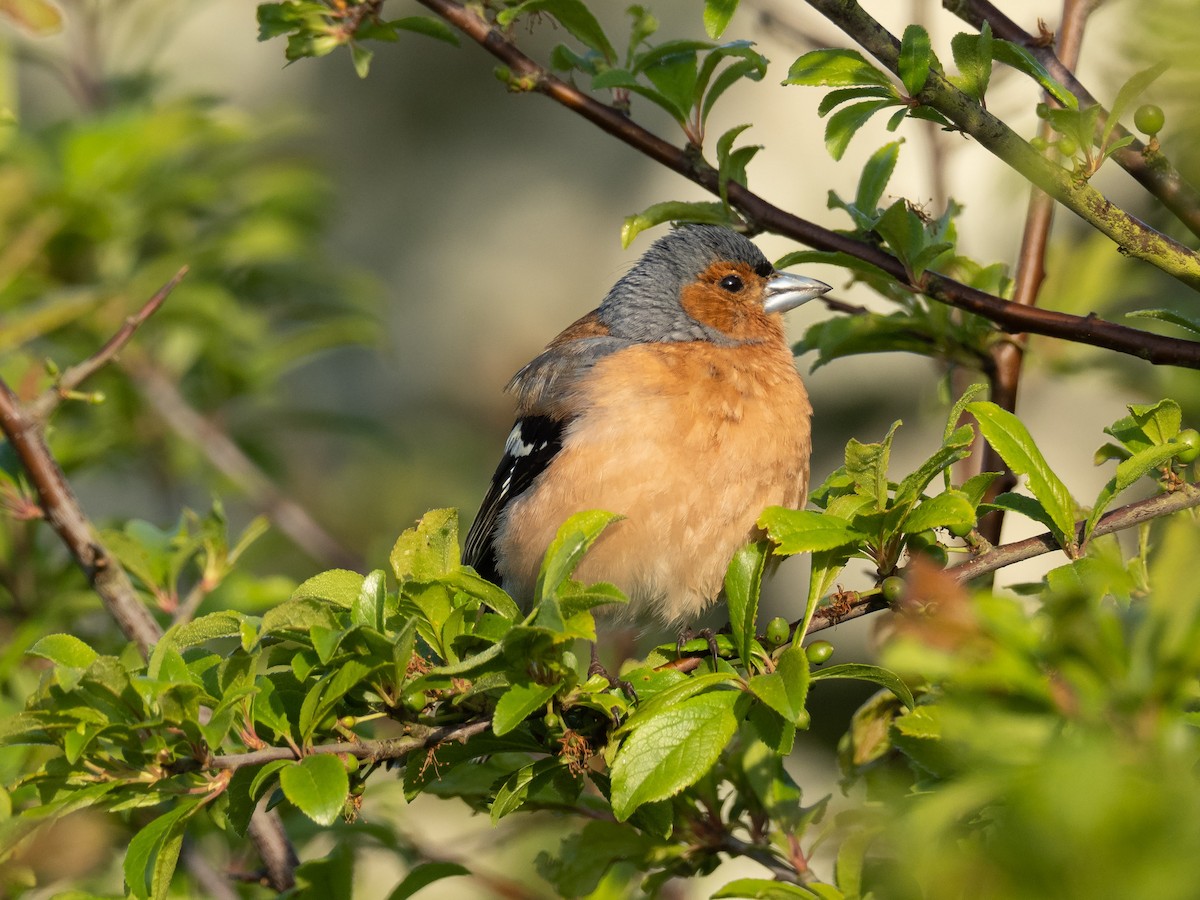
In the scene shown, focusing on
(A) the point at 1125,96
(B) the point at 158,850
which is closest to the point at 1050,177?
(A) the point at 1125,96

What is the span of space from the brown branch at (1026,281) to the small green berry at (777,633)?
0.85 metres

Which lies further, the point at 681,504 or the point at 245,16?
the point at 245,16

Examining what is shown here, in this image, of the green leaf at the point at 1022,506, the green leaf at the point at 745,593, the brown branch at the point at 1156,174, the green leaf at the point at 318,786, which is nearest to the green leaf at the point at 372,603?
the green leaf at the point at 318,786

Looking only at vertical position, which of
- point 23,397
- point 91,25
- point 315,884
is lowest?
point 315,884

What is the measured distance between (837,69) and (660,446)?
1569 millimetres

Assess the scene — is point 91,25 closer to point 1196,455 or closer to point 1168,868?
point 1196,455

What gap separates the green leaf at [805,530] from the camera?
2.27m

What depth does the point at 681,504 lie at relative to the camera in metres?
3.82

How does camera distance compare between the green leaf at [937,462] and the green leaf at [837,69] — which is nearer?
the green leaf at [937,462]

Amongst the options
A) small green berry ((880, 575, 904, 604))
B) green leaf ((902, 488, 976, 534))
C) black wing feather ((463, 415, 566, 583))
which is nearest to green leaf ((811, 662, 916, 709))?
small green berry ((880, 575, 904, 604))

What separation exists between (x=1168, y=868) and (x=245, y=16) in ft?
34.5

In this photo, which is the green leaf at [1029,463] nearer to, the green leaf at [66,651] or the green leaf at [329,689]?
the green leaf at [329,689]

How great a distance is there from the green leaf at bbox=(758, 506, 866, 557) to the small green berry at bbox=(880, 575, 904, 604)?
103 mm

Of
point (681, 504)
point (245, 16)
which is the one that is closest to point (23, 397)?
point (681, 504)
